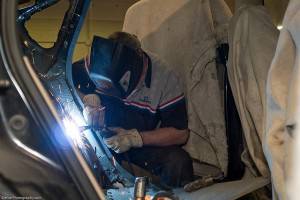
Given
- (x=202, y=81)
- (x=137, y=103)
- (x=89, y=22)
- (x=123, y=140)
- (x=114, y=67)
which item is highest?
(x=89, y=22)

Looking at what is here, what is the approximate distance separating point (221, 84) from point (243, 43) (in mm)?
398

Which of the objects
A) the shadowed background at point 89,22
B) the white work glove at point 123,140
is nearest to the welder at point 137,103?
the white work glove at point 123,140

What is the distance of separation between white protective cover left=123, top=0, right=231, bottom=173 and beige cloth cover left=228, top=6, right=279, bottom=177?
10.0 inches

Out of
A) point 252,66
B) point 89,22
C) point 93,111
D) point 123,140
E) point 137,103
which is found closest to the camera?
point 252,66

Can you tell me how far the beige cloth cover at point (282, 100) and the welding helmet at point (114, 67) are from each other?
999 millimetres

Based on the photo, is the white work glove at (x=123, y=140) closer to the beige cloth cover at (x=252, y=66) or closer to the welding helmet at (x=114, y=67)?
the welding helmet at (x=114, y=67)

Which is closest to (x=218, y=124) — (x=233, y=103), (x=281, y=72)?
(x=233, y=103)

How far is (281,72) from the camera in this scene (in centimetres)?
151

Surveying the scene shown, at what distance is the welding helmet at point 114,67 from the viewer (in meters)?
2.36

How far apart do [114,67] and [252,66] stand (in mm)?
664

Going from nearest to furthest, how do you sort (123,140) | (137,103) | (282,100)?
(282,100)
(123,140)
(137,103)

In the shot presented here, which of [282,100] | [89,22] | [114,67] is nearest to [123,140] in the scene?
[114,67]

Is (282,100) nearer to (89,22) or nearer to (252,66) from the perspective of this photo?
(252,66)

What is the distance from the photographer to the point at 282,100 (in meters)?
1.47
